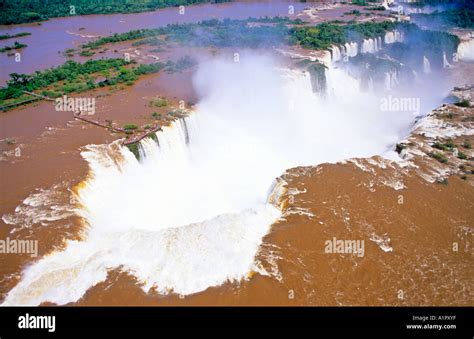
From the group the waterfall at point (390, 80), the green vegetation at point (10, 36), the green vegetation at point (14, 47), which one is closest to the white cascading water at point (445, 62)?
the waterfall at point (390, 80)

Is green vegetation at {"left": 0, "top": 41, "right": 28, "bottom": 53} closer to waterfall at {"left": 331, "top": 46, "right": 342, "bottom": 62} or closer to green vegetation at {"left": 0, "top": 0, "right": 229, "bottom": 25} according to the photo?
green vegetation at {"left": 0, "top": 0, "right": 229, "bottom": 25}

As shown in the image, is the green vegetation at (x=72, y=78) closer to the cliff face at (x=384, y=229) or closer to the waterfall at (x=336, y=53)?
the waterfall at (x=336, y=53)

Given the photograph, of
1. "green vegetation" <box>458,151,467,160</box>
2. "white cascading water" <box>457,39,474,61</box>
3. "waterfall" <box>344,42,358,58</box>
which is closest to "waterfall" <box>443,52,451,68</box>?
"white cascading water" <box>457,39,474,61</box>

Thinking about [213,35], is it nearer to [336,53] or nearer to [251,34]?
[251,34]

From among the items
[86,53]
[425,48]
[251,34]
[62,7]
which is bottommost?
[425,48]

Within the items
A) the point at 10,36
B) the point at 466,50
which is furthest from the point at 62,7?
the point at 466,50
